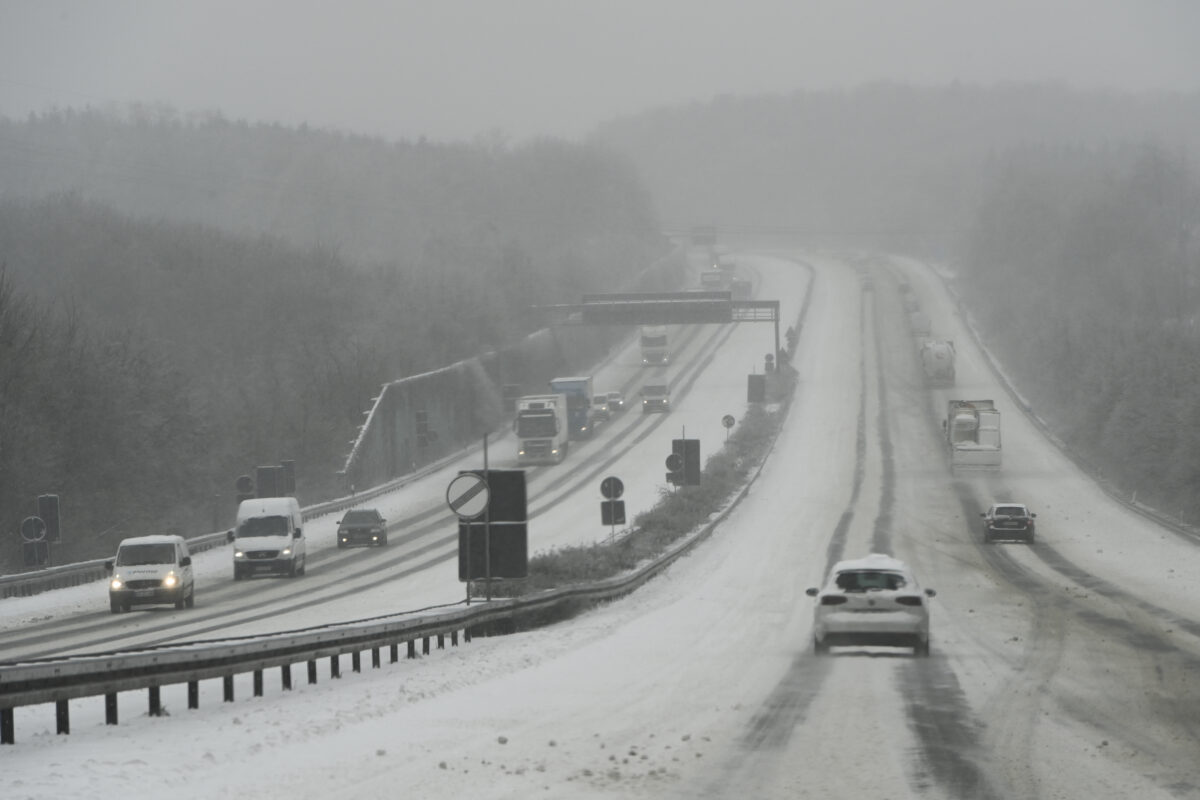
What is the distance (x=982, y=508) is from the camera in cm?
6212

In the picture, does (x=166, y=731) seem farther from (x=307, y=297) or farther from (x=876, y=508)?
(x=307, y=297)

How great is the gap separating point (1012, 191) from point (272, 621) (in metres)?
152

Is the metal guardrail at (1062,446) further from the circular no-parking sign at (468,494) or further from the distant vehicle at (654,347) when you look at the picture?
the circular no-parking sign at (468,494)

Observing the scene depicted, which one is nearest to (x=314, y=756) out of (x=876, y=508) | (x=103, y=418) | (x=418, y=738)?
(x=418, y=738)

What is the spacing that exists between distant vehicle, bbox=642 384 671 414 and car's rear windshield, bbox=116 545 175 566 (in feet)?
205

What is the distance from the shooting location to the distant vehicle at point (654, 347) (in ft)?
403

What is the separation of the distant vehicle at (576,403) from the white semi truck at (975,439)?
23.2 m

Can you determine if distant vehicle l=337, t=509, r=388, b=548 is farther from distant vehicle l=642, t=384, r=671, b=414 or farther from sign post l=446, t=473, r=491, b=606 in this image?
distant vehicle l=642, t=384, r=671, b=414

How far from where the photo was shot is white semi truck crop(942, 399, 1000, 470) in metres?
73.1

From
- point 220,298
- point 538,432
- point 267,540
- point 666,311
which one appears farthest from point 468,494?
point 220,298

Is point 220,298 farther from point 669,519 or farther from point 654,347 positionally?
point 669,519

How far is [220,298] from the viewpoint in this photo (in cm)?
13388

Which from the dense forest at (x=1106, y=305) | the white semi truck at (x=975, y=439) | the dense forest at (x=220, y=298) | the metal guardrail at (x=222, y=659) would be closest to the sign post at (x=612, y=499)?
the metal guardrail at (x=222, y=659)

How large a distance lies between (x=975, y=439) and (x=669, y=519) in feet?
90.6
